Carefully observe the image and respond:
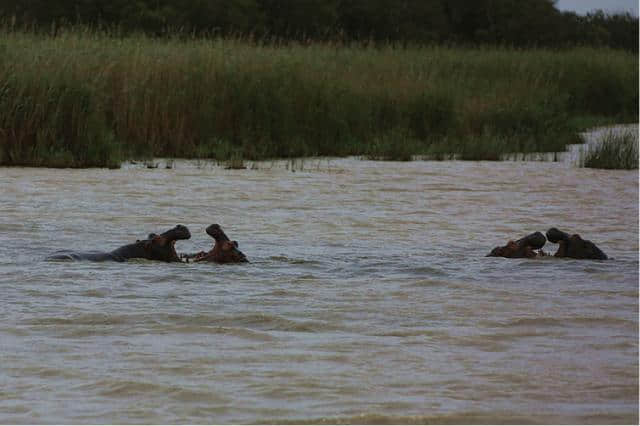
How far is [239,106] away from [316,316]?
10011mm

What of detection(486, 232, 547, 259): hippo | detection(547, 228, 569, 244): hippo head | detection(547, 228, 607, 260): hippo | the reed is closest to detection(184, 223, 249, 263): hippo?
detection(486, 232, 547, 259): hippo

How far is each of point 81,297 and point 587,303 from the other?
2558 millimetres

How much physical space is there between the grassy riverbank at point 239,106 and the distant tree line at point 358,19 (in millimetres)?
9940

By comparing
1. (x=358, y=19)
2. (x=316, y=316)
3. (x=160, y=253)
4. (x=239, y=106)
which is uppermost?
(x=358, y=19)

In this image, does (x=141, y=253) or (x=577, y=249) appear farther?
(x=577, y=249)

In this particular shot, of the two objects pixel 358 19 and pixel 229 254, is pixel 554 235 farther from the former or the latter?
pixel 358 19

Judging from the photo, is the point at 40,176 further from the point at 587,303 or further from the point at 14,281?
the point at 587,303

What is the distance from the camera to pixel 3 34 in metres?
16.3

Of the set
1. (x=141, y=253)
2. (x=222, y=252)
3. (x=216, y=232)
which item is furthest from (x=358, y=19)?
(x=216, y=232)

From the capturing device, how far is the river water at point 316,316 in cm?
440

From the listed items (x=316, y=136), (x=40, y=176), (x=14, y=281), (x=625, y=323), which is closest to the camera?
(x=625, y=323)

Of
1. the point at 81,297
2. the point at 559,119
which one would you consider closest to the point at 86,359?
the point at 81,297

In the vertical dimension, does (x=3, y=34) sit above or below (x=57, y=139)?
above

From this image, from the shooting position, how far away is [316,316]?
19.4 feet
